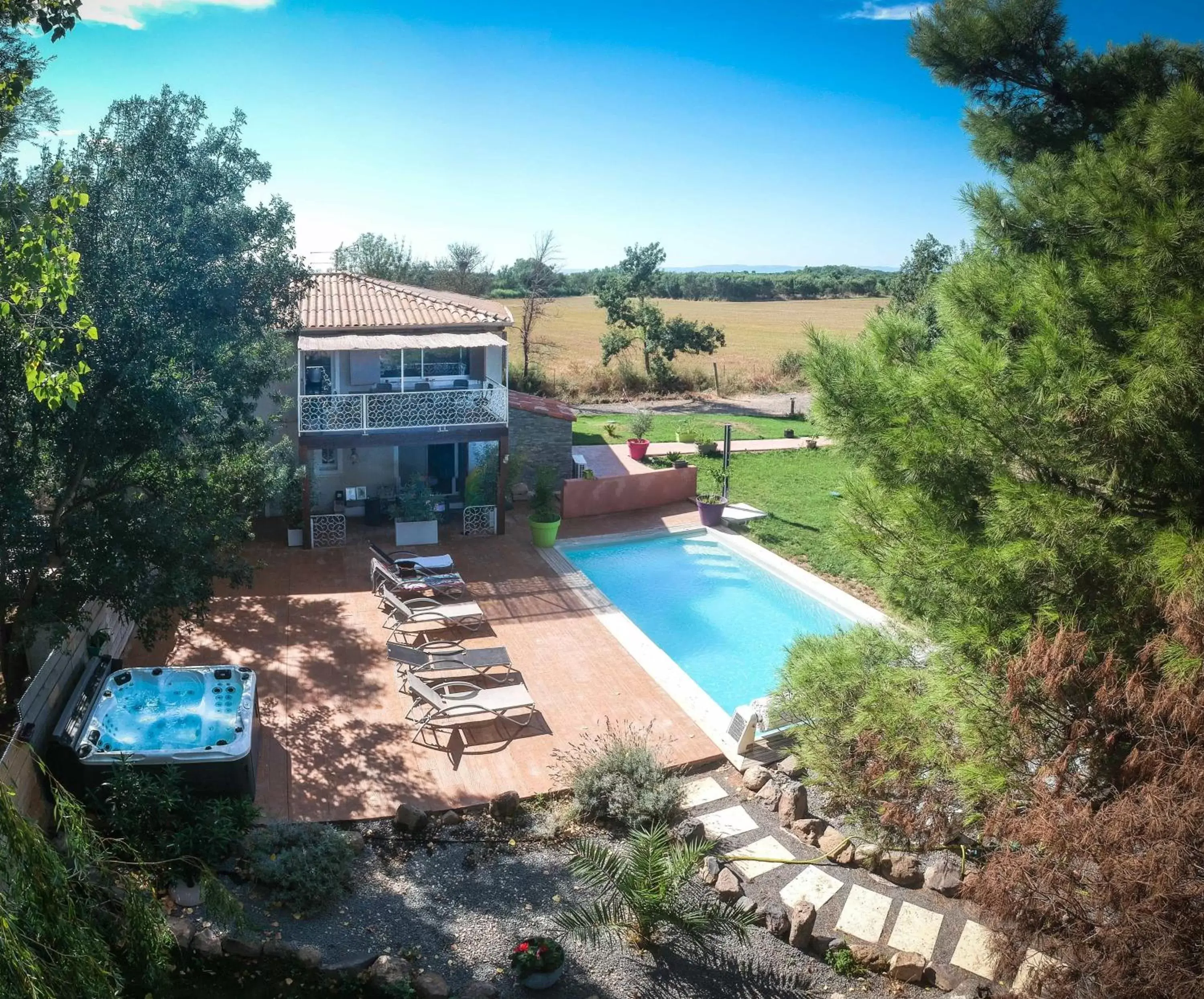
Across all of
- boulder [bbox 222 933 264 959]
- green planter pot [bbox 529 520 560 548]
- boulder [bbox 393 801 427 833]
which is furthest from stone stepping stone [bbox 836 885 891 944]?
green planter pot [bbox 529 520 560 548]

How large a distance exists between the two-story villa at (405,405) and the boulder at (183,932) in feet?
38.3

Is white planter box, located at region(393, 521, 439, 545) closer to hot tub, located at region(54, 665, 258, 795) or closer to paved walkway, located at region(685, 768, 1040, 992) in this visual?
hot tub, located at region(54, 665, 258, 795)

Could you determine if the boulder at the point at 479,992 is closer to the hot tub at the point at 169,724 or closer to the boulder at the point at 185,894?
the boulder at the point at 185,894

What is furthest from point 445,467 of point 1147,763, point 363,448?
point 1147,763

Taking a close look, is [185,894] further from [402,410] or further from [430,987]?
[402,410]

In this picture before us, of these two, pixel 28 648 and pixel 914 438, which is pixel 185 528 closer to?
pixel 28 648

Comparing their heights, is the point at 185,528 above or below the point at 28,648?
above

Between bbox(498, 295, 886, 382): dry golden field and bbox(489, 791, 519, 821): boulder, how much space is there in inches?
803

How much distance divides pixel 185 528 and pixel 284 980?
5062 millimetres

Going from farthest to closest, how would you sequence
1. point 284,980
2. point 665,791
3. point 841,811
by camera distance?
1. point 665,791
2. point 841,811
3. point 284,980

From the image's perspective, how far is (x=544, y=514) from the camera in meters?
20.2

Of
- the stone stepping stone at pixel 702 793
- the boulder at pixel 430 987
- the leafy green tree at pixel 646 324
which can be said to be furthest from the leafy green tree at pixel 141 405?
the leafy green tree at pixel 646 324

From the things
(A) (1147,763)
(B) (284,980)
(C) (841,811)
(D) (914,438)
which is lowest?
(B) (284,980)

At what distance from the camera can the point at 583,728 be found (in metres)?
12.8
